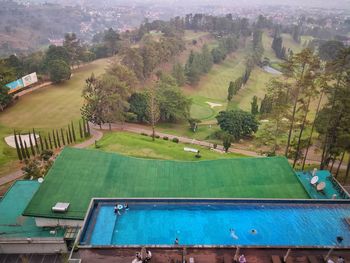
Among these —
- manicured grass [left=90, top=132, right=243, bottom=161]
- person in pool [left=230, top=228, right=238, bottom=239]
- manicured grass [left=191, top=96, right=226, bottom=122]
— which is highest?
person in pool [left=230, top=228, right=238, bottom=239]

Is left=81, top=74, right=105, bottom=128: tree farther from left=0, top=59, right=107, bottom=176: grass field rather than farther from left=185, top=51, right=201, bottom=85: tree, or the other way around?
left=185, top=51, right=201, bottom=85: tree

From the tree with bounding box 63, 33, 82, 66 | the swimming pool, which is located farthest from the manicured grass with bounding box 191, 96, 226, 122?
the swimming pool

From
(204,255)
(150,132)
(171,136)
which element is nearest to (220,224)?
(204,255)

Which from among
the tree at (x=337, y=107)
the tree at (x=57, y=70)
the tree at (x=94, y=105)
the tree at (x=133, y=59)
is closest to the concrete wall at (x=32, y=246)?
the tree at (x=337, y=107)

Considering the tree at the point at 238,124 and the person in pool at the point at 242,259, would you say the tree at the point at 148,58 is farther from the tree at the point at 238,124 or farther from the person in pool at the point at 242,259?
the person in pool at the point at 242,259

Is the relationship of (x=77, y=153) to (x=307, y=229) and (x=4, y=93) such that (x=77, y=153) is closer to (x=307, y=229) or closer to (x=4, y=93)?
(x=307, y=229)

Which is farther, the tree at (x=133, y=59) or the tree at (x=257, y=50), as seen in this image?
the tree at (x=257, y=50)

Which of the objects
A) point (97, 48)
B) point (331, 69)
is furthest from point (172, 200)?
point (97, 48)
